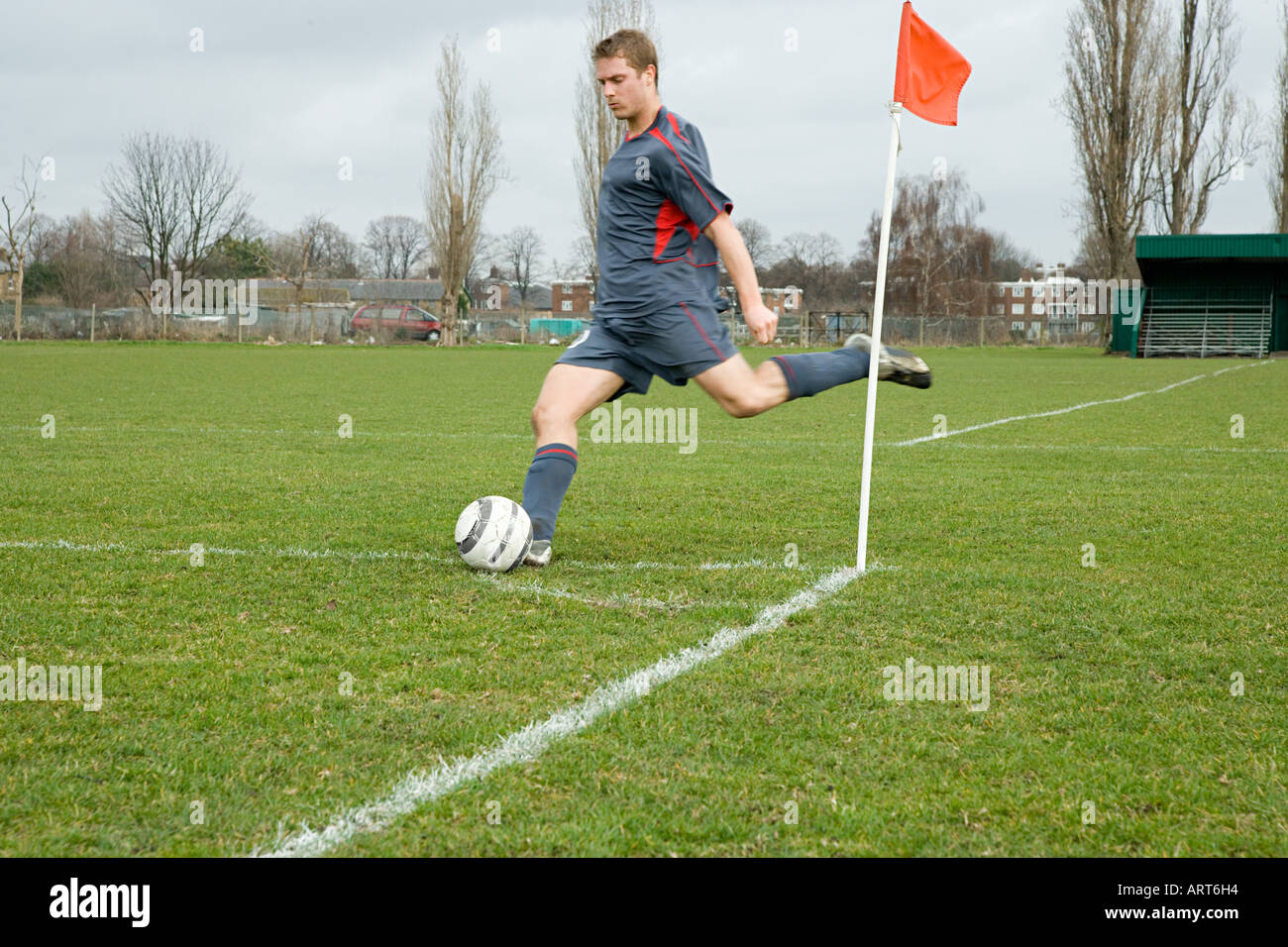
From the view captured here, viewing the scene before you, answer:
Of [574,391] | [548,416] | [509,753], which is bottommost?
[509,753]

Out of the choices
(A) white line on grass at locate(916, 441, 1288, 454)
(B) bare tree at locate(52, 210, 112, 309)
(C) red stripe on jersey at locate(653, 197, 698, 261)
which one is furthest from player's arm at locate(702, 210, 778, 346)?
(B) bare tree at locate(52, 210, 112, 309)

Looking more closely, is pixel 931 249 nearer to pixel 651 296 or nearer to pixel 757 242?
pixel 757 242

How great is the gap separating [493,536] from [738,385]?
1.31 m

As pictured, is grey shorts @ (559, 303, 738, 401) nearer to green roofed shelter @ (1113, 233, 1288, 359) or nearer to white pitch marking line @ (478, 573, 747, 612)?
white pitch marking line @ (478, 573, 747, 612)

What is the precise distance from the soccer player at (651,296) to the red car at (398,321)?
4456 centimetres

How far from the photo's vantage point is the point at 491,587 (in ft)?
15.3

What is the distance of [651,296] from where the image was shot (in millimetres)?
5145

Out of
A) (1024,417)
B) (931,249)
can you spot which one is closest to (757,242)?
(931,249)

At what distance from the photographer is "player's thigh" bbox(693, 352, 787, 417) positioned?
5.25 meters

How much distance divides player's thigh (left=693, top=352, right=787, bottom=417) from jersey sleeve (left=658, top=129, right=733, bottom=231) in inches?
25.5

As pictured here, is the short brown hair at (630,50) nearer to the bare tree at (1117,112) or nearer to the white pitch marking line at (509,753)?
the white pitch marking line at (509,753)

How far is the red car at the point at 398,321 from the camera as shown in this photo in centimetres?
4909
